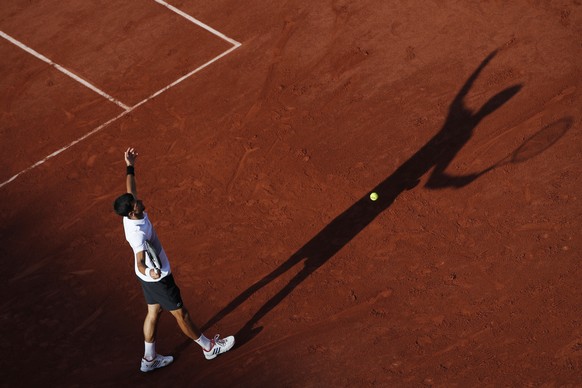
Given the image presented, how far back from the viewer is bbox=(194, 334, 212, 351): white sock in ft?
32.4

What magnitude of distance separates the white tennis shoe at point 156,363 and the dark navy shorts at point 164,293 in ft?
2.85

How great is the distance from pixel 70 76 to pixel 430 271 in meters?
7.71

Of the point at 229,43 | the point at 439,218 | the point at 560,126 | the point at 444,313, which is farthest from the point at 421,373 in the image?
the point at 229,43

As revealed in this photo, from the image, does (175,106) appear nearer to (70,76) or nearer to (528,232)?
(70,76)

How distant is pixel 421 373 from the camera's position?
9.77m

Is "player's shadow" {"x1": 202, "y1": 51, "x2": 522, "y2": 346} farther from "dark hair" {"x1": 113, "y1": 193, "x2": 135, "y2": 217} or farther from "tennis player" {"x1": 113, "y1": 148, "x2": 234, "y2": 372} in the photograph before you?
"dark hair" {"x1": 113, "y1": 193, "x2": 135, "y2": 217}

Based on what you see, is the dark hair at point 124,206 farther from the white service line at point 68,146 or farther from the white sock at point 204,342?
the white service line at point 68,146

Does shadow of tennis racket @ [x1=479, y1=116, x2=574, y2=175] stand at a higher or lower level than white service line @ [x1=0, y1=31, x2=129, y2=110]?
higher

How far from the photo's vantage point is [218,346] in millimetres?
10070

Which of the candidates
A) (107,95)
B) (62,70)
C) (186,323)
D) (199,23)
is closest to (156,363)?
(186,323)

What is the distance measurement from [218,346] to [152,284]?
1335mm

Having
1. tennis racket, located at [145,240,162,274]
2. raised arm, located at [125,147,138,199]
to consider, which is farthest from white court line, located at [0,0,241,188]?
tennis racket, located at [145,240,162,274]

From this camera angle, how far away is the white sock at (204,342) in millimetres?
9875

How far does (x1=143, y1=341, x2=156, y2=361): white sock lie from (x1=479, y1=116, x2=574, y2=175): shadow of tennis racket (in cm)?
550
